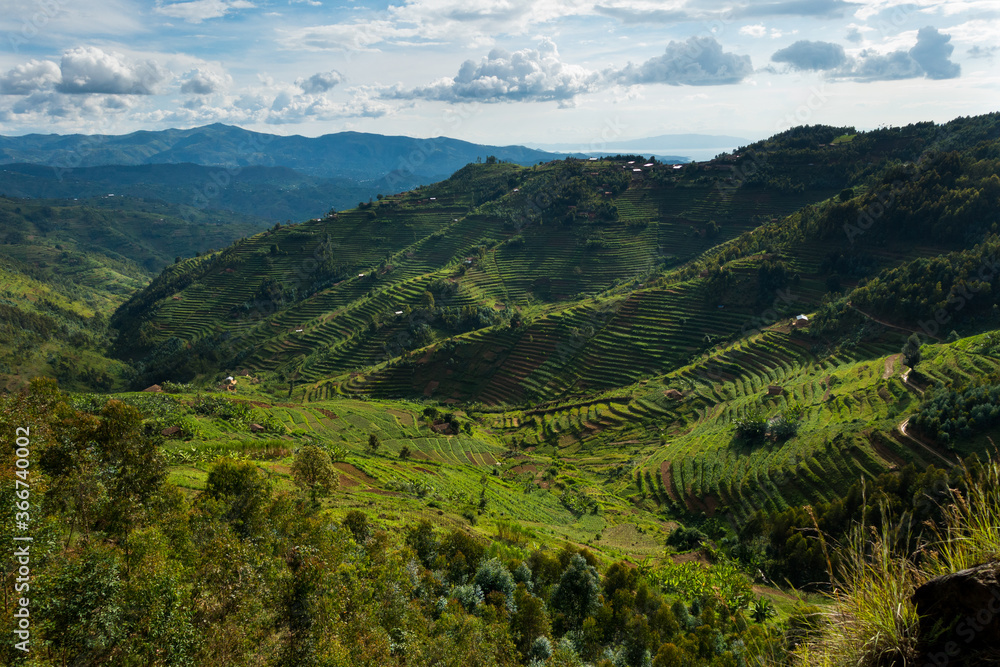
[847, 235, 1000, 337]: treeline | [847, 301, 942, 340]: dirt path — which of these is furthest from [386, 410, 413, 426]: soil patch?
[847, 235, 1000, 337]: treeline

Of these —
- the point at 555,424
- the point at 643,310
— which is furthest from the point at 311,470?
the point at 643,310

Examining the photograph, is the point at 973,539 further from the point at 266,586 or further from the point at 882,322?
the point at 882,322

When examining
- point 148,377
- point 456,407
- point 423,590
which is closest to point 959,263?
point 456,407

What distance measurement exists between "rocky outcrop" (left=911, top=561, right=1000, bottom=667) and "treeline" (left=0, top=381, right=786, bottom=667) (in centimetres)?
799

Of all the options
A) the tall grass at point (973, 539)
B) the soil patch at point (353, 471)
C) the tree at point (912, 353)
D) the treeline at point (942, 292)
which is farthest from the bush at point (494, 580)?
the treeline at point (942, 292)

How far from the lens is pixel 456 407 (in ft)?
231

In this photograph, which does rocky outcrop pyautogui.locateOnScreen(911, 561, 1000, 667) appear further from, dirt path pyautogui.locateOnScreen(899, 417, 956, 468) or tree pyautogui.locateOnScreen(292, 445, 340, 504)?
dirt path pyautogui.locateOnScreen(899, 417, 956, 468)

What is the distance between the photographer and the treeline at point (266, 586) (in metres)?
11.6

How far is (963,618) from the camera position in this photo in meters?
4.03

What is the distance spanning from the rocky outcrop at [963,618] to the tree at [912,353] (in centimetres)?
5247

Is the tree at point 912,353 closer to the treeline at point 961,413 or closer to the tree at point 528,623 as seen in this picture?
the treeline at point 961,413

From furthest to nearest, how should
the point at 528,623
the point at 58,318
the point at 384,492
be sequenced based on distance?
the point at 58,318 → the point at 384,492 → the point at 528,623

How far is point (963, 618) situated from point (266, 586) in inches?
620
